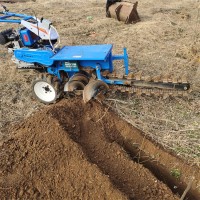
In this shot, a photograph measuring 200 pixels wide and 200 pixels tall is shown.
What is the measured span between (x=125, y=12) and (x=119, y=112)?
5821 mm

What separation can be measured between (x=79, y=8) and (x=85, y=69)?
823 centimetres

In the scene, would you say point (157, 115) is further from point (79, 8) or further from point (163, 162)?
point (79, 8)

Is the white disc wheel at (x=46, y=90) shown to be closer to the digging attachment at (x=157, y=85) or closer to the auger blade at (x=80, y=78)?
the auger blade at (x=80, y=78)

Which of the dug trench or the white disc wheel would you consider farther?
the white disc wheel

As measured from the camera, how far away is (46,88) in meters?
5.53

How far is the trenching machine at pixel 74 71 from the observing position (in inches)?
198

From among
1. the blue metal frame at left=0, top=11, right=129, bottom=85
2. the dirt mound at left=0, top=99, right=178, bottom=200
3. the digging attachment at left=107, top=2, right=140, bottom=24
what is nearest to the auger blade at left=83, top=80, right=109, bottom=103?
the blue metal frame at left=0, top=11, right=129, bottom=85

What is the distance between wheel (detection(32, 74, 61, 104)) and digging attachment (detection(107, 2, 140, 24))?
5497 mm

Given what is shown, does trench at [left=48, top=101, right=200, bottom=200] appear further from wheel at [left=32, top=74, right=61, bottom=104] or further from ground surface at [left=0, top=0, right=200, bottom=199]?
wheel at [left=32, top=74, right=61, bottom=104]

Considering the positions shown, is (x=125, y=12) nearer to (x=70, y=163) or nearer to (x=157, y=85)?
(x=157, y=85)

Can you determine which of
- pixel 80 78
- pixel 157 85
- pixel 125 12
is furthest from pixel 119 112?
pixel 125 12

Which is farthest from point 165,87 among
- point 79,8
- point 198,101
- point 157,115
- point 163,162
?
point 79,8

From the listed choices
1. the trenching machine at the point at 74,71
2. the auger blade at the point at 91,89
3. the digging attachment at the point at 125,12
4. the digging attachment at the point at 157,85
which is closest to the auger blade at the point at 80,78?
the trenching machine at the point at 74,71

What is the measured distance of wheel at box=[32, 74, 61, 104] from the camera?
5344 mm
